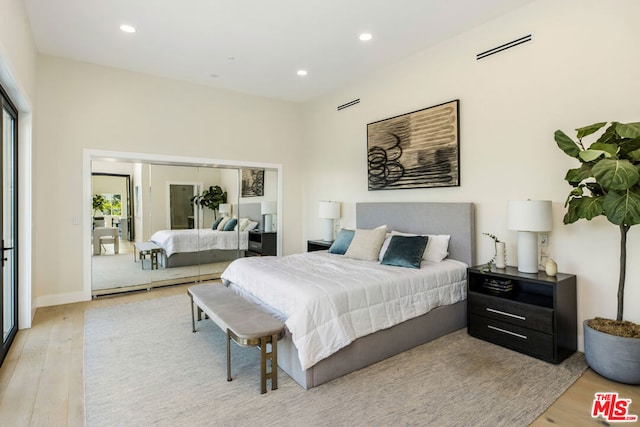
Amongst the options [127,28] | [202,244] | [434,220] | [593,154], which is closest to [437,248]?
[434,220]

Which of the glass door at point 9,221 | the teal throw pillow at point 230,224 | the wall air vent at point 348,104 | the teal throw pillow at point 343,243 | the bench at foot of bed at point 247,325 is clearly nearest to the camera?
the bench at foot of bed at point 247,325

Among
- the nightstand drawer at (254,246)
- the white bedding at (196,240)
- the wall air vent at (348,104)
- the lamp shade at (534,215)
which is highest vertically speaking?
the wall air vent at (348,104)

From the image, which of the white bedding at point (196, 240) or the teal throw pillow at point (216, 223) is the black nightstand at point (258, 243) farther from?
the teal throw pillow at point (216, 223)

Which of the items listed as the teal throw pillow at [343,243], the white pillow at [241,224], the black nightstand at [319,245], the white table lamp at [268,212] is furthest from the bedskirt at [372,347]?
the white table lamp at [268,212]

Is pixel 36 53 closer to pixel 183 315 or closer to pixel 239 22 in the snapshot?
pixel 239 22

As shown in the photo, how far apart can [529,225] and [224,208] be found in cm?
469

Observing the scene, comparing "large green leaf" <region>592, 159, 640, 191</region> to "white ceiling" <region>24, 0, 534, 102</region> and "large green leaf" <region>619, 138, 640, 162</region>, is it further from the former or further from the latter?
"white ceiling" <region>24, 0, 534, 102</region>

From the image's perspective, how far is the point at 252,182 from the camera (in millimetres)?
6273

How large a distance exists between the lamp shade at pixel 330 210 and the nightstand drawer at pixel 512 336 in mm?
2830

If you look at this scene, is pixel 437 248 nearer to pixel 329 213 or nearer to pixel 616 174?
pixel 616 174

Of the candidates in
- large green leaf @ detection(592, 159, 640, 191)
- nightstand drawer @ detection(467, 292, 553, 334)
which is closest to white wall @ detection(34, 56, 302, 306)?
nightstand drawer @ detection(467, 292, 553, 334)

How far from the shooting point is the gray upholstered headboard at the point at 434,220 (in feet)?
12.6

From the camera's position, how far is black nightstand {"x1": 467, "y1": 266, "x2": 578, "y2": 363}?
2.84 metres

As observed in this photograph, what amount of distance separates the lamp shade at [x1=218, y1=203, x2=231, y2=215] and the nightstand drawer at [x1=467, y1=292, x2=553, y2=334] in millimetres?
4228
